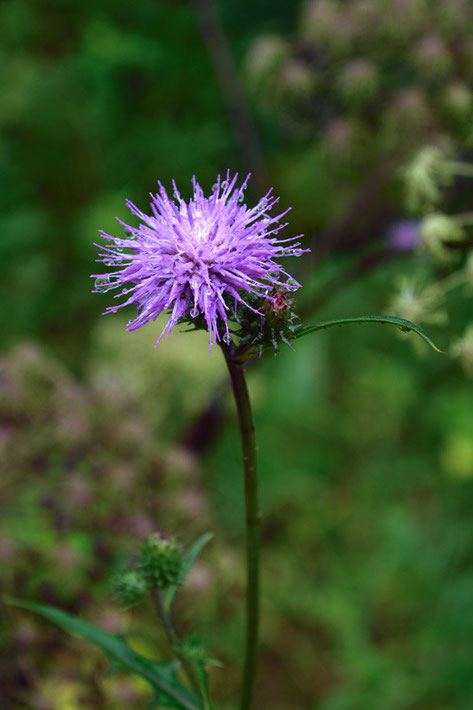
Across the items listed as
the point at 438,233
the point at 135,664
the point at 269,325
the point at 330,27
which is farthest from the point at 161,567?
the point at 330,27

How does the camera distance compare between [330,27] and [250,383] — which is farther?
[250,383]

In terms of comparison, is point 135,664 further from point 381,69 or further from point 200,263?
point 381,69

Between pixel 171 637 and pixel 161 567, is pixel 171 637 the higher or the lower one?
the lower one

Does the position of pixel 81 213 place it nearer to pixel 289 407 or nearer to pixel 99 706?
pixel 289 407

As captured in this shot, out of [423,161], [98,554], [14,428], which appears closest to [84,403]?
[14,428]

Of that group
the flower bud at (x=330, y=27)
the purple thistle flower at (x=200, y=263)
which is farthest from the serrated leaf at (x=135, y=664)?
the flower bud at (x=330, y=27)

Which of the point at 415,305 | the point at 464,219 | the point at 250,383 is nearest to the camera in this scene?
the point at 415,305

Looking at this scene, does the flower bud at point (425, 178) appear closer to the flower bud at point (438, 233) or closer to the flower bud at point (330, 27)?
the flower bud at point (438, 233)
